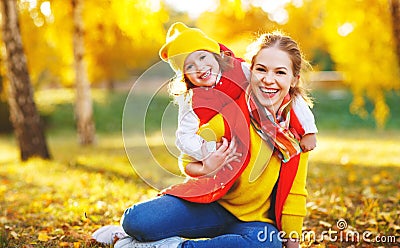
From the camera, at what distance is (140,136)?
303 centimetres

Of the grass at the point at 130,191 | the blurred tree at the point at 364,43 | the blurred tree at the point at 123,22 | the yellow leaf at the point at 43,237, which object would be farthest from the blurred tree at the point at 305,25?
the yellow leaf at the point at 43,237

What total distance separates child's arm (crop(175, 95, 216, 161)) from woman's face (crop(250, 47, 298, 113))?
1.32 ft

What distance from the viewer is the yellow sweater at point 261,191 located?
9.16 ft

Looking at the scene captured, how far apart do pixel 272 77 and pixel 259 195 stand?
651 mm

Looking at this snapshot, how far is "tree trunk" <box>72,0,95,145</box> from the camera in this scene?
11.4m

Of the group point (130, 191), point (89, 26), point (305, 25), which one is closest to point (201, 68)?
point (130, 191)

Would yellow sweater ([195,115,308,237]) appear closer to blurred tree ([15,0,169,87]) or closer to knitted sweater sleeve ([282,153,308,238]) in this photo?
knitted sweater sleeve ([282,153,308,238])

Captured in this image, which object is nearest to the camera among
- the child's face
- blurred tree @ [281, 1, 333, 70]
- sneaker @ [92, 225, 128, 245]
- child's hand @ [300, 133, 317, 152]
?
the child's face

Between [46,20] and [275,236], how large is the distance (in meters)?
9.61

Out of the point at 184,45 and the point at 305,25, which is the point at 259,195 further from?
the point at 305,25

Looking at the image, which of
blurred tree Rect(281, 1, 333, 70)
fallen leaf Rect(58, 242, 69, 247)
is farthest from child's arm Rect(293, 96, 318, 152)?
blurred tree Rect(281, 1, 333, 70)

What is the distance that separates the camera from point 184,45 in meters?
2.80

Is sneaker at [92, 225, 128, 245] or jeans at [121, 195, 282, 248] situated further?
sneaker at [92, 225, 128, 245]

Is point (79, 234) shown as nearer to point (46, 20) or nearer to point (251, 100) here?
point (251, 100)
